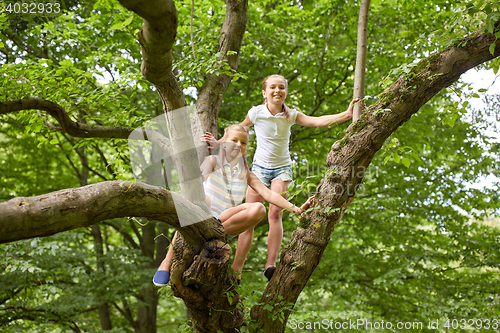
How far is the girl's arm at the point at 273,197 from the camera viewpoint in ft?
9.25

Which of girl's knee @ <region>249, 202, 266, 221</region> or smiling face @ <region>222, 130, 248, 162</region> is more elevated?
smiling face @ <region>222, 130, 248, 162</region>

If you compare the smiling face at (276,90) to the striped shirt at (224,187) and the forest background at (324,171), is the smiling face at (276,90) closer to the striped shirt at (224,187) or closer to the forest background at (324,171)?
the striped shirt at (224,187)

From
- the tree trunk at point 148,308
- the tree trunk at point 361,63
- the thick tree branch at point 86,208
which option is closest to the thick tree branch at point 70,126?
the thick tree branch at point 86,208

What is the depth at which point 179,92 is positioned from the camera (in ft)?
7.59

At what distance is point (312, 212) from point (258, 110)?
109 centimetres

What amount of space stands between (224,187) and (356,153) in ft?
3.46

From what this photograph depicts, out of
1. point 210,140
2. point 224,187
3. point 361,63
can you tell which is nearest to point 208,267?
point 224,187

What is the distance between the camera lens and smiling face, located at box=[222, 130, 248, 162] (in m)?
2.95

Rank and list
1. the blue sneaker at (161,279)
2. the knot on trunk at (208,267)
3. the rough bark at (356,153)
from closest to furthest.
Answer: the knot on trunk at (208,267) < the blue sneaker at (161,279) < the rough bark at (356,153)

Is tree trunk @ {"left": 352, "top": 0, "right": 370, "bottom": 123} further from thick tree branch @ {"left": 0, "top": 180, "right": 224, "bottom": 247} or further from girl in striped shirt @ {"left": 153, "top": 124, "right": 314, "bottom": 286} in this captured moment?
thick tree branch @ {"left": 0, "top": 180, "right": 224, "bottom": 247}

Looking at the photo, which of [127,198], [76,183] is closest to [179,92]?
[127,198]

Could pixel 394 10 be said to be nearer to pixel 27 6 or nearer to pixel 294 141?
pixel 294 141

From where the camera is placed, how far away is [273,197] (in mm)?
2879

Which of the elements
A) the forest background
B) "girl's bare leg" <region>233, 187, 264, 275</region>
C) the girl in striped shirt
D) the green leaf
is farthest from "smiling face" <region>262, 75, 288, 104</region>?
the forest background
